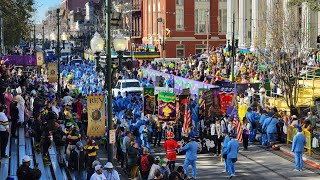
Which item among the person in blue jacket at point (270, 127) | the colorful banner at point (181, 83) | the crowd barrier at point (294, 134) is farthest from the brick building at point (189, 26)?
the crowd barrier at point (294, 134)

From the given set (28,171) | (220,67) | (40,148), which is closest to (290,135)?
(40,148)

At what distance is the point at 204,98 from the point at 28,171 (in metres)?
13.8

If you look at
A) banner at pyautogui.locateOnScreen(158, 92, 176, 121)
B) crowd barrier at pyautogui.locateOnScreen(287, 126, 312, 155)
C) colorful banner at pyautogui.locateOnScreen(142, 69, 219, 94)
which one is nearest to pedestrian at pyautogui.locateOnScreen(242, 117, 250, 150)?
crowd barrier at pyautogui.locateOnScreen(287, 126, 312, 155)

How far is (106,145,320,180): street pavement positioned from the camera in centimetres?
2180

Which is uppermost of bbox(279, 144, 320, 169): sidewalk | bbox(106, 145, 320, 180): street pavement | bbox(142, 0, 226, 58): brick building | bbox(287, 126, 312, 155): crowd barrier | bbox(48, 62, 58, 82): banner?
bbox(142, 0, 226, 58): brick building

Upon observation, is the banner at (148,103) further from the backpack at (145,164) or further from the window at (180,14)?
the window at (180,14)

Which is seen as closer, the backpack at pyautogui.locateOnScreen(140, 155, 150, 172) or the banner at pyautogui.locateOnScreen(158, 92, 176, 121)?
the backpack at pyautogui.locateOnScreen(140, 155, 150, 172)

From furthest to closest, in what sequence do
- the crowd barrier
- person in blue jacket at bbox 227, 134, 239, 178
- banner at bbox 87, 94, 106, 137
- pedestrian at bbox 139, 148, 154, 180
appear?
the crowd barrier, person in blue jacket at bbox 227, 134, 239, 178, pedestrian at bbox 139, 148, 154, 180, banner at bbox 87, 94, 106, 137

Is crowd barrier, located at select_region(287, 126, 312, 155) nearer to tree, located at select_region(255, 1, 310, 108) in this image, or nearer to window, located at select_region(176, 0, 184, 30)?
tree, located at select_region(255, 1, 310, 108)

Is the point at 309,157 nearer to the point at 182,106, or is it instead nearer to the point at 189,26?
the point at 182,106

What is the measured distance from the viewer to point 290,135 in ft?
89.0

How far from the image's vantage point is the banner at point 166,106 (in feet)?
87.9

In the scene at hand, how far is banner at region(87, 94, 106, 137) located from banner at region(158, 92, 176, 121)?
833 centimetres

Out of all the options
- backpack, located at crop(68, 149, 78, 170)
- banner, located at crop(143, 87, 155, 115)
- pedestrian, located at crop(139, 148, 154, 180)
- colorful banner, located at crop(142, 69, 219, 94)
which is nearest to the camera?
pedestrian, located at crop(139, 148, 154, 180)
